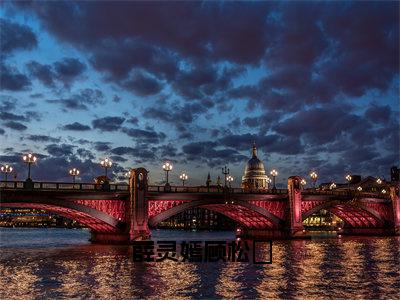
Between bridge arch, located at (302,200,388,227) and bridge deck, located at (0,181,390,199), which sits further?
bridge arch, located at (302,200,388,227)

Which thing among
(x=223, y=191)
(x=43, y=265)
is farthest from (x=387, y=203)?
(x=43, y=265)

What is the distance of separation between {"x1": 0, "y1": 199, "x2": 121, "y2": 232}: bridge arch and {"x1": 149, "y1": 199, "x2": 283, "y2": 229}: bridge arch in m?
6.36

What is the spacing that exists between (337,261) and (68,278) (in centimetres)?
2592

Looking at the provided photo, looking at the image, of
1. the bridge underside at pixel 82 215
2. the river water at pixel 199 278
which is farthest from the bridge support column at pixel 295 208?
the river water at pixel 199 278

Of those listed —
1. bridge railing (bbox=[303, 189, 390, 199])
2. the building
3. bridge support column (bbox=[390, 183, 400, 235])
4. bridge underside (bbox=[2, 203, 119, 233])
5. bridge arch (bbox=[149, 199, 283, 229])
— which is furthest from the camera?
the building

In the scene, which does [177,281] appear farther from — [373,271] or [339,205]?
[339,205]

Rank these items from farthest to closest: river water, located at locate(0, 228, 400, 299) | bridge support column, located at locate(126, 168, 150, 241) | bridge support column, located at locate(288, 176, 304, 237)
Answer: bridge support column, located at locate(288, 176, 304, 237), bridge support column, located at locate(126, 168, 150, 241), river water, located at locate(0, 228, 400, 299)

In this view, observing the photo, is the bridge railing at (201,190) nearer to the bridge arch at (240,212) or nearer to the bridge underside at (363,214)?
the bridge arch at (240,212)

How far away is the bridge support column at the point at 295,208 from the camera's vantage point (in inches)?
3773

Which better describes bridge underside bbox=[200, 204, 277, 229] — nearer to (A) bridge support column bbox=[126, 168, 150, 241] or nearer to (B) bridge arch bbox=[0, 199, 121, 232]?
(A) bridge support column bbox=[126, 168, 150, 241]

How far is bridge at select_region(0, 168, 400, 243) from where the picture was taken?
70.2 meters

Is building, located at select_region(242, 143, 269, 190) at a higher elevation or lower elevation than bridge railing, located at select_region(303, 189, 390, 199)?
higher

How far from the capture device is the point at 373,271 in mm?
44406

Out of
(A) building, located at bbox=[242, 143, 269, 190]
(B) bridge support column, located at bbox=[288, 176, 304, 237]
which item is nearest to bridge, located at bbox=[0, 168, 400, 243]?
(B) bridge support column, located at bbox=[288, 176, 304, 237]
